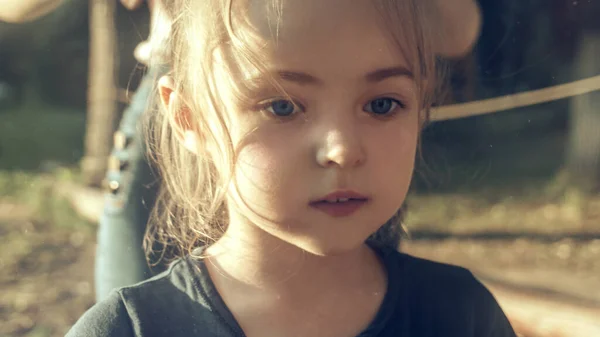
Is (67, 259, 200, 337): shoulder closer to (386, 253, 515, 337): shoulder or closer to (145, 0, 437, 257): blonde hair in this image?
(145, 0, 437, 257): blonde hair

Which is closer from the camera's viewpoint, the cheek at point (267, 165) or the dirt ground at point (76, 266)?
the cheek at point (267, 165)

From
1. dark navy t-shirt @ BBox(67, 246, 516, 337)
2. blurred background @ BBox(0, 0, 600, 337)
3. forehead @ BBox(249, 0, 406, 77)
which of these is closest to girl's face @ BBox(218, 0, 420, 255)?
forehead @ BBox(249, 0, 406, 77)

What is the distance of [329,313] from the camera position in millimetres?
854

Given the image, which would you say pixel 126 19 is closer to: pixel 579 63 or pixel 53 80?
pixel 53 80

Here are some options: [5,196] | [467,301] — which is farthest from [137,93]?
[467,301]

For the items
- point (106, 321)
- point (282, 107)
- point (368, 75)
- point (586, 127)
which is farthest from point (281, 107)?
point (586, 127)

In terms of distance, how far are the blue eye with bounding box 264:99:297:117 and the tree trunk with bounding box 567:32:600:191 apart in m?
0.48

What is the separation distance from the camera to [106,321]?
806 millimetres

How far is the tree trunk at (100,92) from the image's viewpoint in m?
0.94

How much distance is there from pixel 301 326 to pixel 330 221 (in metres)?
0.17

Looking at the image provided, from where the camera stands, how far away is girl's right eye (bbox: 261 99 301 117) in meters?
0.74

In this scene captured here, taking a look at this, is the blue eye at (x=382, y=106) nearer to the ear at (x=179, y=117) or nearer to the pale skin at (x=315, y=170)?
the pale skin at (x=315, y=170)

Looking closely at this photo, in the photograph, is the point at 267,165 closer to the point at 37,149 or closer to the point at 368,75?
the point at 368,75

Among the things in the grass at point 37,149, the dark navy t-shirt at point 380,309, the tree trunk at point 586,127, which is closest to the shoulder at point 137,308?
the dark navy t-shirt at point 380,309
